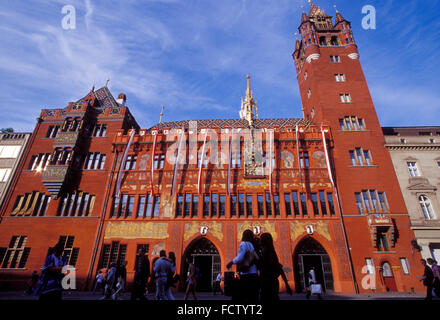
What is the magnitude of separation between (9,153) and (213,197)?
2497cm

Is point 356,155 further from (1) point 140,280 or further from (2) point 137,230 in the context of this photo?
(1) point 140,280

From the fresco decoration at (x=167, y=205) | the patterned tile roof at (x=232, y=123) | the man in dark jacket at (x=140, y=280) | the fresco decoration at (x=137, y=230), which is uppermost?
the patterned tile roof at (x=232, y=123)

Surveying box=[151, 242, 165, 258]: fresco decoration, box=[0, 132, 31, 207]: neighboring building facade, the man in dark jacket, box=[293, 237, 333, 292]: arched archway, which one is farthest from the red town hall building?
the man in dark jacket

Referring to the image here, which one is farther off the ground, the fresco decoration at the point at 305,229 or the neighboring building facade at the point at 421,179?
the neighboring building facade at the point at 421,179

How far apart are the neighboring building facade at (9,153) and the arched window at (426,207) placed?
42.4 meters

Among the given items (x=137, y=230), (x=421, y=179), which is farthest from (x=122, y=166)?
(x=421, y=179)

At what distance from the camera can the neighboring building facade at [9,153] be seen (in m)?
26.0

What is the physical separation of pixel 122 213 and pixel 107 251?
3674 millimetres

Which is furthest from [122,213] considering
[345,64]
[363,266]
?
[345,64]

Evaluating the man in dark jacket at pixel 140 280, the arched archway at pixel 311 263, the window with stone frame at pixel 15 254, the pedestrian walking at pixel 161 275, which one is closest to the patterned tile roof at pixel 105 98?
the window with stone frame at pixel 15 254

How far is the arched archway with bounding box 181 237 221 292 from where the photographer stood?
21470mm

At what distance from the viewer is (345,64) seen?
1232 inches

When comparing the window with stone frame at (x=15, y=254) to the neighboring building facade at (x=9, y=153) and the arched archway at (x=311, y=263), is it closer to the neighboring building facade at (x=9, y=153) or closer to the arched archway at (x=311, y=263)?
the neighboring building facade at (x=9, y=153)
